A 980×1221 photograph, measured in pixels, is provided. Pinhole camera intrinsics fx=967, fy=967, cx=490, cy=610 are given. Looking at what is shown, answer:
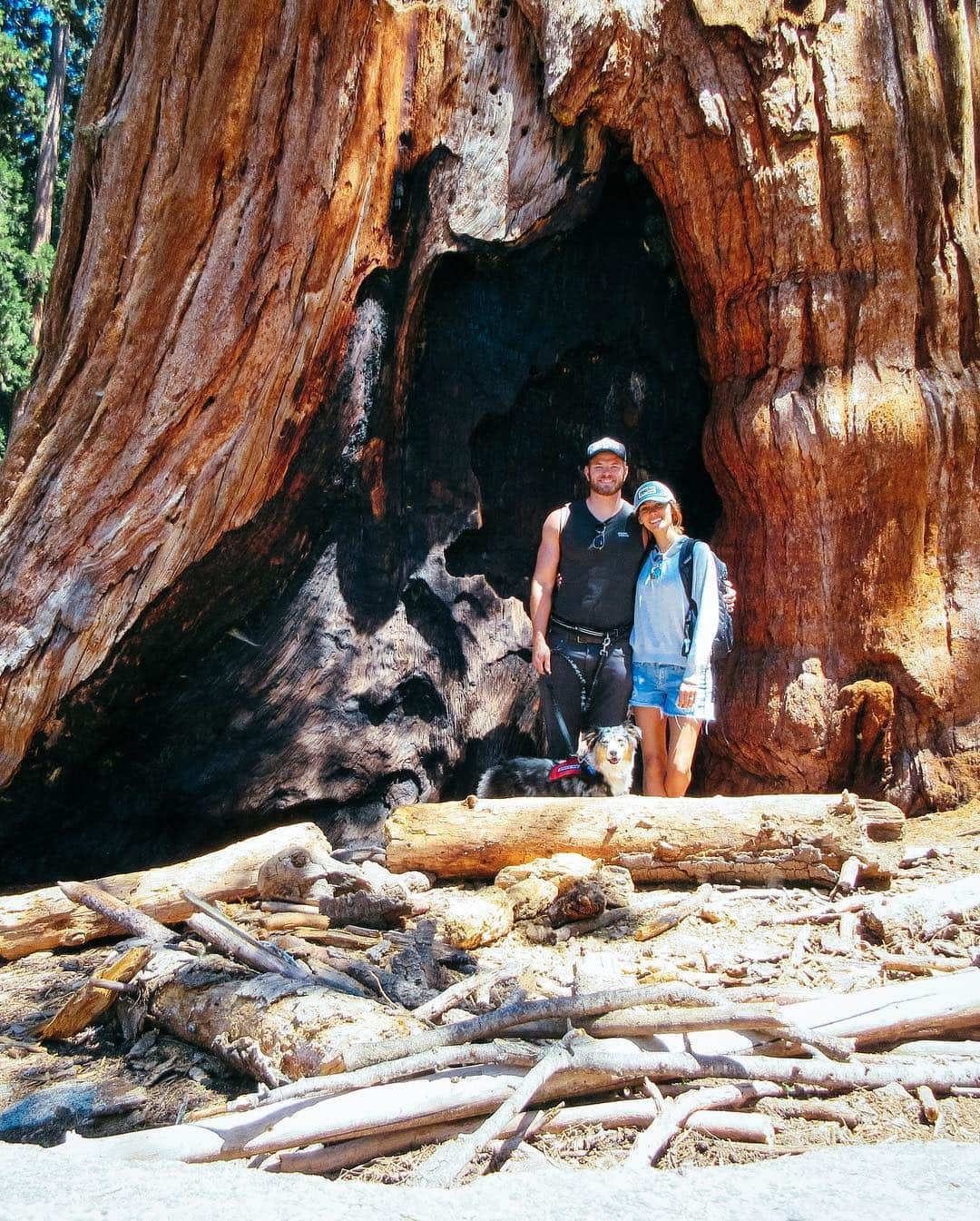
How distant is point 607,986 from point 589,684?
2.26 m

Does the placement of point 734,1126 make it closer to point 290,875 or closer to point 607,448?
point 290,875

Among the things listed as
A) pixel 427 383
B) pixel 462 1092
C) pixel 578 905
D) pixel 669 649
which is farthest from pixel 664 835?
pixel 427 383

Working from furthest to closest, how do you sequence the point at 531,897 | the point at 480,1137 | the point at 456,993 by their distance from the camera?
the point at 531,897, the point at 456,993, the point at 480,1137

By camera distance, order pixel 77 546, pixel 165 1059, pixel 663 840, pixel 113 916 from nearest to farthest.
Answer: pixel 165 1059 < pixel 113 916 < pixel 663 840 < pixel 77 546

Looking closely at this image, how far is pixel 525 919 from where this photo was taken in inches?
145

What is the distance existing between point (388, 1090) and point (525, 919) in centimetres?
158

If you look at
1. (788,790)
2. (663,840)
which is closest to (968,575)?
(788,790)

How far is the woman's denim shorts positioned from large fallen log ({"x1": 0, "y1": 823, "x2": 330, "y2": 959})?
1.85 meters

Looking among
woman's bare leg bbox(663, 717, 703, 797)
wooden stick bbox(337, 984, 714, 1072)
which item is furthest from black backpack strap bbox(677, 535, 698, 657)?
wooden stick bbox(337, 984, 714, 1072)

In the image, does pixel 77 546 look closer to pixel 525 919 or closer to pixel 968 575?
pixel 525 919

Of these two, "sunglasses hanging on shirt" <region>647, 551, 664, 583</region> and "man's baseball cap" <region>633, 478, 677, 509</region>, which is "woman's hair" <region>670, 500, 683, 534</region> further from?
"sunglasses hanging on shirt" <region>647, 551, 664, 583</region>

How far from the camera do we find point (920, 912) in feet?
11.1

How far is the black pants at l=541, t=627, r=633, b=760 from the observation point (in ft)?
16.5

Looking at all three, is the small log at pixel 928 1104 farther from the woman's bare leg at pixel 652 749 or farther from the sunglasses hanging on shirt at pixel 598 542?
the sunglasses hanging on shirt at pixel 598 542
